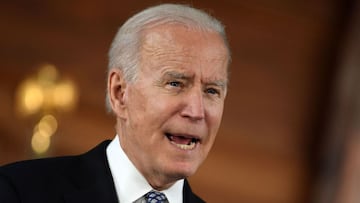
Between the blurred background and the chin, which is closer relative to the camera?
the chin

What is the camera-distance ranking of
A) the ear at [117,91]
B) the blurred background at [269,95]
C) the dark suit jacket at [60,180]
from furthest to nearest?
1. the blurred background at [269,95]
2. the ear at [117,91]
3. the dark suit jacket at [60,180]

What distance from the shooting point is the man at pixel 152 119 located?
2707 mm

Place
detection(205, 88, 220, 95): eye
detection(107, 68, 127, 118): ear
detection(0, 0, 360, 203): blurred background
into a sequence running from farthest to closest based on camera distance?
1. detection(0, 0, 360, 203): blurred background
2. detection(107, 68, 127, 118): ear
3. detection(205, 88, 220, 95): eye

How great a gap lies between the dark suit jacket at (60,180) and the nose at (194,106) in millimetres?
319

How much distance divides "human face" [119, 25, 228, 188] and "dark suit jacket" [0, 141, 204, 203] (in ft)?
0.36

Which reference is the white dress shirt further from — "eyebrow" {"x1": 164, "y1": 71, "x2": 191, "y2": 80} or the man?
"eyebrow" {"x1": 164, "y1": 71, "x2": 191, "y2": 80}

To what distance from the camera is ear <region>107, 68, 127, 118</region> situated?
2.89 m

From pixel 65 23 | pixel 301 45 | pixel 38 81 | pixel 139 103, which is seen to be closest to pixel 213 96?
pixel 139 103

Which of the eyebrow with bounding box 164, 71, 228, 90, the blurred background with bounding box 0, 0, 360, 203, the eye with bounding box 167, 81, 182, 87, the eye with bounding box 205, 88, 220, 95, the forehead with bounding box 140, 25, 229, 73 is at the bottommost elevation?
the blurred background with bounding box 0, 0, 360, 203

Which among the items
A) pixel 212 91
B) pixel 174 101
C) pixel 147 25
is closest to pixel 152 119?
pixel 174 101

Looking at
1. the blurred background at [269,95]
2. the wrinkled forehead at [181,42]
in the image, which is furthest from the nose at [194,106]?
the blurred background at [269,95]

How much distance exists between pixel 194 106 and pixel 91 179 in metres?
0.37

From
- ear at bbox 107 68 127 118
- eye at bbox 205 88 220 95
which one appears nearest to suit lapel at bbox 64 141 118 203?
ear at bbox 107 68 127 118

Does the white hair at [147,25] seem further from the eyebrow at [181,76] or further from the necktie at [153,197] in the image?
the necktie at [153,197]
